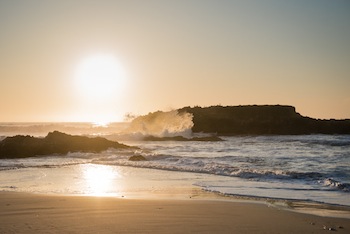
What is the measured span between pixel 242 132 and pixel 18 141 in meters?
41.8

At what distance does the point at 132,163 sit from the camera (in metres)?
17.1

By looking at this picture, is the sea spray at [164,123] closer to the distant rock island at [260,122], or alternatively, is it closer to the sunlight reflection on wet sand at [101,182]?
the distant rock island at [260,122]

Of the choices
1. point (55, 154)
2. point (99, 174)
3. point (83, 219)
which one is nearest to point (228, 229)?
point (83, 219)

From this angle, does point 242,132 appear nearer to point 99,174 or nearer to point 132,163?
point 132,163

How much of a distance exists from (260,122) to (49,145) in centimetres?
4434

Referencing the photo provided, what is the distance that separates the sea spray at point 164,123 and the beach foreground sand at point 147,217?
44.5 metres

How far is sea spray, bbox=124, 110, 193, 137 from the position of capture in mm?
55597

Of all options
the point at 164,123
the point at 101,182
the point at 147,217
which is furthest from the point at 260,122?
the point at 147,217

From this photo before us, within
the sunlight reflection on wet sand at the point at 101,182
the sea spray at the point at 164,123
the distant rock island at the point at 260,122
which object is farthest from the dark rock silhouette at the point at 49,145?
the distant rock island at the point at 260,122

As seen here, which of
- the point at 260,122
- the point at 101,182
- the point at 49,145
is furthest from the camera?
the point at 260,122

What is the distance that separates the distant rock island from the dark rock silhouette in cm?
3779

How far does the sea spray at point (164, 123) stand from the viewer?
55597mm

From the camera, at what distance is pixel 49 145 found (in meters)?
23.6

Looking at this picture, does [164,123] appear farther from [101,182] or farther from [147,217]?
[147,217]
